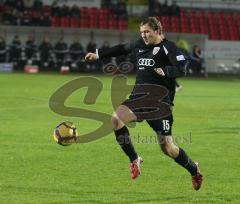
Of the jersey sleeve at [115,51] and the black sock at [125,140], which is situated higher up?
the jersey sleeve at [115,51]

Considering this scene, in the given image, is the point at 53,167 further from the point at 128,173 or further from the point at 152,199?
the point at 152,199

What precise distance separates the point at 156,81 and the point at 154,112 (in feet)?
1.48

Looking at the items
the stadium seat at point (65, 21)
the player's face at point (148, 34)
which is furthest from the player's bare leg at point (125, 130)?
the stadium seat at point (65, 21)

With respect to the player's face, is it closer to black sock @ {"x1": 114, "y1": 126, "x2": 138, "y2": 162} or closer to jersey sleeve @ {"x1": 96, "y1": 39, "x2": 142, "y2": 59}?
jersey sleeve @ {"x1": 96, "y1": 39, "x2": 142, "y2": 59}

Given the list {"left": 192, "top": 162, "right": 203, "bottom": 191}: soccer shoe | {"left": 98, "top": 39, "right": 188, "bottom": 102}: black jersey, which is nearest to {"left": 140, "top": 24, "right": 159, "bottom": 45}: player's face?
{"left": 98, "top": 39, "right": 188, "bottom": 102}: black jersey

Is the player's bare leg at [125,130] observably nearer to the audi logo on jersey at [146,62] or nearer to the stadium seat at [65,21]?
the audi logo on jersey at [146,62]

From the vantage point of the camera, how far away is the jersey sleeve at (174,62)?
9.33 m

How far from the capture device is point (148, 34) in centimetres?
966

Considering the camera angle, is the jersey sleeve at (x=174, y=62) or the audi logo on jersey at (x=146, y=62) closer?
the jersey sleeve at (x=174, y=62)

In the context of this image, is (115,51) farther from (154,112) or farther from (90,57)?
(154,112)

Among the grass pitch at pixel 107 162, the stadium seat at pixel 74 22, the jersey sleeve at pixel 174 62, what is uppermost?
the jersey sleeve at pixel 174 62

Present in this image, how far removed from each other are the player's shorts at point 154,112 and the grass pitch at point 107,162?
36.0 inches

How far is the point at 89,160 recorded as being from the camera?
12.4 m

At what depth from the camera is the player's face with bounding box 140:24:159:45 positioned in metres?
9.62
